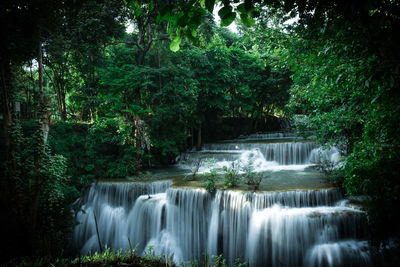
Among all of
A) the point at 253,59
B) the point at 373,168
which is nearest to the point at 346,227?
the point at 373,168

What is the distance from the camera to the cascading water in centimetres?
582

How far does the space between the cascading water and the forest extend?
0.78 feet

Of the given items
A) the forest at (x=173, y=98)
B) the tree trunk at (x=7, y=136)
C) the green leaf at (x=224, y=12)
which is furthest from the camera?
the tree trunk at (x=7, y=136)

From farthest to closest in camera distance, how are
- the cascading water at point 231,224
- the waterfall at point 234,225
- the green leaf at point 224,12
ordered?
the waterfall at point 234,225 → the cascading water at point 231,224 → the green leaf at point 224,12

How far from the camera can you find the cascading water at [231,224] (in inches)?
229

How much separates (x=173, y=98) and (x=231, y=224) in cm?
724

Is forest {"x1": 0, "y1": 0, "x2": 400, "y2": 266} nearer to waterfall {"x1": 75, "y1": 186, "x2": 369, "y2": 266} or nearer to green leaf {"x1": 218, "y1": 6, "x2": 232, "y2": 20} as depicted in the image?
green leaf {"x1": 218, "y1": 6, "x2": 232, "y2": 20}

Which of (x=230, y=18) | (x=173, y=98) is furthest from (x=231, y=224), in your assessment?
(x=173, y=98)

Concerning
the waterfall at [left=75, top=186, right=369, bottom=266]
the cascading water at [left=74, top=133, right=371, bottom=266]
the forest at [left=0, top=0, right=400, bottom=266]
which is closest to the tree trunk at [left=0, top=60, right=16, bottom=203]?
the forest at [left=0, top=0, right=400, bottom=266]

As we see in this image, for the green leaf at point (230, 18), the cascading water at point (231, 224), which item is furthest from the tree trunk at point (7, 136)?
the green leaf at point (230, 18)

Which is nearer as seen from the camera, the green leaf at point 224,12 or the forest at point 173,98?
the green leaf at point 224,12

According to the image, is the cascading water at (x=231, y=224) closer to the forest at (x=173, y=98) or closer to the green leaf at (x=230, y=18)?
the forest at (x=173, y=98)

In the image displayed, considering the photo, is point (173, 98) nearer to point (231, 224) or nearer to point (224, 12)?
point (231, 224)

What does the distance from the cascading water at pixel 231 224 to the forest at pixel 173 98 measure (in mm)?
238
